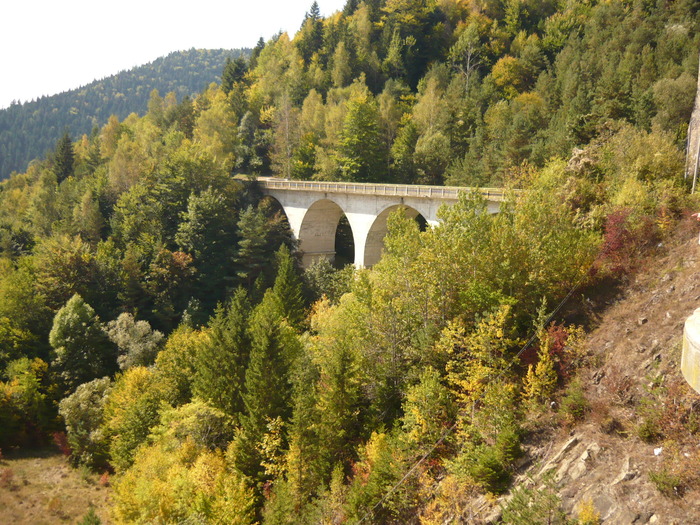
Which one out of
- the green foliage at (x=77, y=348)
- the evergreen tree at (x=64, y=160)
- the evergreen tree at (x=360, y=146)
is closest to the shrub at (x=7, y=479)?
the green foliage at (x=77, y=348)

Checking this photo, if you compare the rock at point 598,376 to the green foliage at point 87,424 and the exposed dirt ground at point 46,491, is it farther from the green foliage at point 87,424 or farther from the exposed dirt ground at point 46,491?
the green foliage at point 87,424

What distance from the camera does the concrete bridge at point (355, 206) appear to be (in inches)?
1356

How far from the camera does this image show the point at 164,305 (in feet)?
134

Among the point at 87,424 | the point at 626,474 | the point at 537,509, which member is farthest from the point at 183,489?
the point at 626,474

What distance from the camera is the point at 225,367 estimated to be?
80.3 feet

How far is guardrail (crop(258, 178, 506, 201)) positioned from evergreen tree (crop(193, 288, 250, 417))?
14085 millimetres

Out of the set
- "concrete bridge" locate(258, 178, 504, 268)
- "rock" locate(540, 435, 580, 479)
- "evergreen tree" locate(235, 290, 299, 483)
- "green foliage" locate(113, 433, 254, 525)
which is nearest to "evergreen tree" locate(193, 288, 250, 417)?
"evergreen tree" locate(235, 290, 299, 483)

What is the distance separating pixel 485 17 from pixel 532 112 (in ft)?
126

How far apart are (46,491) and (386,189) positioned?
102 feet

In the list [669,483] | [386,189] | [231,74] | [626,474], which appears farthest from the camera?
[231,74]

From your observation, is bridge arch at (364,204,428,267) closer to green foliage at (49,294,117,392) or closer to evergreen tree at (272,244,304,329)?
evergreen tree at (272,244,304,329)

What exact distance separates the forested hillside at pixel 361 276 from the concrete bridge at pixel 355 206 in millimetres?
1961

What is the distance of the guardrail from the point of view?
30.2 meters

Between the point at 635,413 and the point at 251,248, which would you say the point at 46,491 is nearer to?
the point at 251,248
